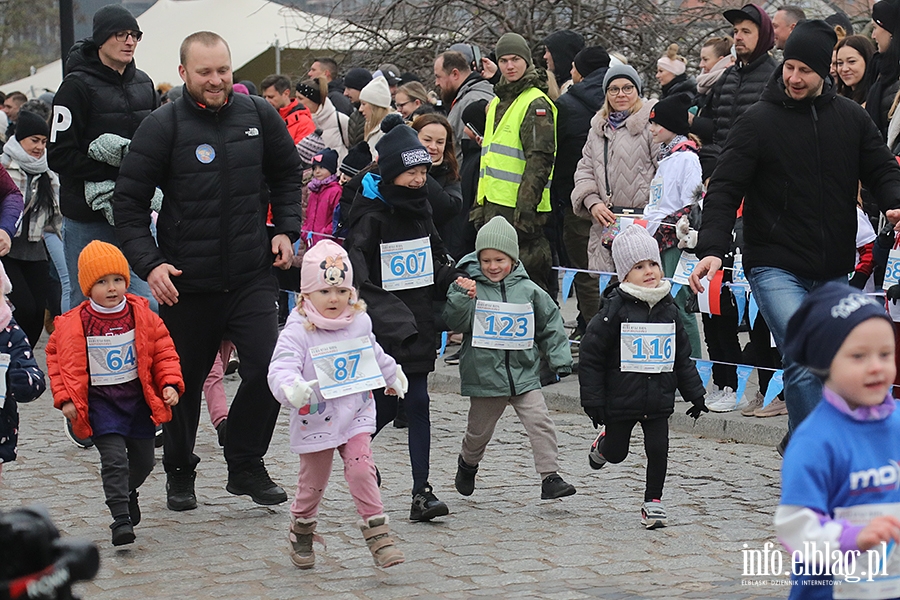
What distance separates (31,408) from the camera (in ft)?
35.4

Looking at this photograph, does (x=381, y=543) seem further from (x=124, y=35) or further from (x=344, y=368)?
(x=124, y=35)

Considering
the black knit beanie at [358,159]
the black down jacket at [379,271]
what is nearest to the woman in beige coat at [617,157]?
the black knit beanie at [358,159]

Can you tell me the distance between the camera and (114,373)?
263 inches

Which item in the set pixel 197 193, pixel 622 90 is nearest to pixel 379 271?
pixel 197 193

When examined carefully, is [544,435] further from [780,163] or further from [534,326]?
[780,163]

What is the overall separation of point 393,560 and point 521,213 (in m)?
4.86

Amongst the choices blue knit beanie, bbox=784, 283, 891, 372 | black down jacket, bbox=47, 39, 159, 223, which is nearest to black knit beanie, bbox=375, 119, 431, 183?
black down jacket, bbox=47, 39, 159, 223

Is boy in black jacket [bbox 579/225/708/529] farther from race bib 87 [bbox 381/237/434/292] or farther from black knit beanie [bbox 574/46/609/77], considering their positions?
black knit beanie [bbox 574/46/609/77]

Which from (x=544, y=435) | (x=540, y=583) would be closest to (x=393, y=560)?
(x=540, y=583)

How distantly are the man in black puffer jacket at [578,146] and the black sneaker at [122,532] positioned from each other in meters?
5.25

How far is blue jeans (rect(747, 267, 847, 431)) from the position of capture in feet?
20.9

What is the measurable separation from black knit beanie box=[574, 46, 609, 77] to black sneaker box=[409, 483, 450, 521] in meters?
5.39

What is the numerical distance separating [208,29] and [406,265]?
19.8 metres

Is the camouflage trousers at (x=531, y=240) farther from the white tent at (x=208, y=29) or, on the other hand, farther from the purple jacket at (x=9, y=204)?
the white tent at (x=208, y=29)
